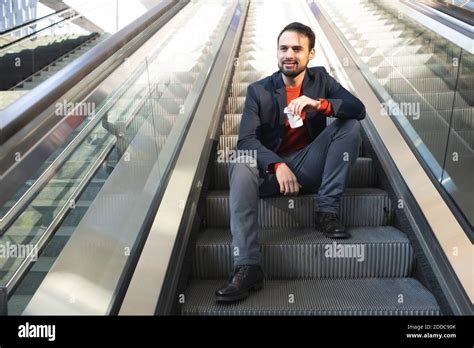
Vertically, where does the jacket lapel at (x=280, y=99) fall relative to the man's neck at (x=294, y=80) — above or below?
below

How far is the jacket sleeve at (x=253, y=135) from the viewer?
9.29 feet

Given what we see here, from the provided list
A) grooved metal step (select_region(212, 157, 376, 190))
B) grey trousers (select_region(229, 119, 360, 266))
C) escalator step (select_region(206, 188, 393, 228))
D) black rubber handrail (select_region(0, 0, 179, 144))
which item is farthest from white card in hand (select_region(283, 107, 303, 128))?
black rubber handrail (select_region(0, 0, 179, 144))

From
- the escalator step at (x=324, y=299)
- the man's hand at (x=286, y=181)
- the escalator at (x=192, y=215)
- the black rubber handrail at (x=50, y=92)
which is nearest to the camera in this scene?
the black rubber handrail at (x=50, y=92)

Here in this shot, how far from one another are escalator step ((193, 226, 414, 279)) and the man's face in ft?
3.07

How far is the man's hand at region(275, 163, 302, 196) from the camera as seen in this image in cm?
276

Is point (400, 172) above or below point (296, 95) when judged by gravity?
below

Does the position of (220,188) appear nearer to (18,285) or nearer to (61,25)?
(18,285)

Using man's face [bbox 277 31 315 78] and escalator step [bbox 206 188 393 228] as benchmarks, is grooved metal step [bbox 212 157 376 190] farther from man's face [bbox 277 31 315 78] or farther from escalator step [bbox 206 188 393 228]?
man's face [bbox 277 31 315 78]

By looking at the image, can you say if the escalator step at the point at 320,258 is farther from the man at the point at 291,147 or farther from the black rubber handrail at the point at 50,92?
the black rubber handrail at the point at 50,92

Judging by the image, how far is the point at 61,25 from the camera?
33.3 feet

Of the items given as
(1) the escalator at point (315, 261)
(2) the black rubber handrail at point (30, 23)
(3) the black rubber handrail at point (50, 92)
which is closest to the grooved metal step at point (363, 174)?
(1) the escalator at point (315, 261)

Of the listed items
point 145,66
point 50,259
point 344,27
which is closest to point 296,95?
point 145,66
